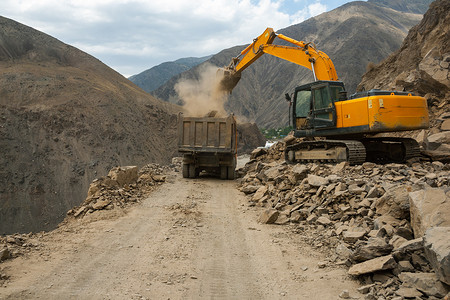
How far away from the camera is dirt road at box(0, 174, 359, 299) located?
13.4 feet

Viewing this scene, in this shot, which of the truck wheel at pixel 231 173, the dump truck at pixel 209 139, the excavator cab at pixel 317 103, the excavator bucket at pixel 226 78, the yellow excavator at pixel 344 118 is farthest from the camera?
the excavator bucket at pixel 226 78

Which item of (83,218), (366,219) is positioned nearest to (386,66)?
(366,219)

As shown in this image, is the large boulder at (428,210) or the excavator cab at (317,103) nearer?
the large boulder at (428,210)

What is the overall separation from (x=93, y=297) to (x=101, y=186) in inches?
225

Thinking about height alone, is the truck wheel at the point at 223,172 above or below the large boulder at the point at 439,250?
below

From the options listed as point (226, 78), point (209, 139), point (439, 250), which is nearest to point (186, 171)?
point (209, 139)

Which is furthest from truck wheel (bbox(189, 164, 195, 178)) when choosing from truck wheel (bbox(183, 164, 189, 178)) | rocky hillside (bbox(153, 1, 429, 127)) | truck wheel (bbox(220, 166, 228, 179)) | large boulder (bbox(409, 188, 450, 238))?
rocky hillside (bbox(153, 1, 429, 127))

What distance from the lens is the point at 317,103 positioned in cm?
1048

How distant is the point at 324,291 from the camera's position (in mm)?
4012

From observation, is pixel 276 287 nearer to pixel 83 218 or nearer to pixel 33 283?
pixel 33 283

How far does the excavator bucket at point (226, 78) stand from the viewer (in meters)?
14.7

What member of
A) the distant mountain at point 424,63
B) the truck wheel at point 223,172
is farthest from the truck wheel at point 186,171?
the distant mountain at point 424,63

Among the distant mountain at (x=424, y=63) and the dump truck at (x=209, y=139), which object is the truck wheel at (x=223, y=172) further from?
the distant mountain at (x=424, y=63)

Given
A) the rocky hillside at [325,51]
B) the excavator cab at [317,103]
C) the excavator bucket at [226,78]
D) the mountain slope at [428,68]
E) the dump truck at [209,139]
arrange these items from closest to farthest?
the excavator cab at [317,103], the dump truck at [209,139], the mountain slope at [428,68], the excavator bucket at [226,78], the rocky hillside at [325,51]
